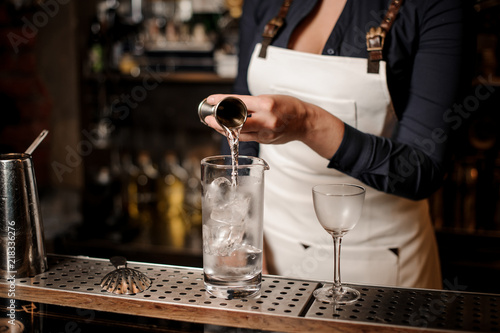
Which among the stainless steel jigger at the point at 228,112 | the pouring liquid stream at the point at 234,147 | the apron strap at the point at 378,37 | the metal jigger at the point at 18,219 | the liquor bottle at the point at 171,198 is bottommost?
the liquor bottle at the point at 171,198

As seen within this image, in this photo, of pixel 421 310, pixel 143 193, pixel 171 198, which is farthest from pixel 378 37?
pixel 143 193

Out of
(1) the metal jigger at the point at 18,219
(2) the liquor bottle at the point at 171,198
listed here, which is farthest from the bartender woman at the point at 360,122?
(2) the liquor bottle at the point at 171,198

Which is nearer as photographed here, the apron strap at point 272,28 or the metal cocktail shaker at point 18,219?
the metal cocktail shaker at point 18,219

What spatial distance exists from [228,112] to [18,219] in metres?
0.44

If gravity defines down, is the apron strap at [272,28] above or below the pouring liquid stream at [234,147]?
above

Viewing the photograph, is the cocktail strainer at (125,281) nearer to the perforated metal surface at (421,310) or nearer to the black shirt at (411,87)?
the perforated metal surface at (421,310)

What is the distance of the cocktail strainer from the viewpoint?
1037mm

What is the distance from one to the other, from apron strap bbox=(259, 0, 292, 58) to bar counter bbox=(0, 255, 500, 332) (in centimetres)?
73

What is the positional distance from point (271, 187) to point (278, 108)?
601 mm

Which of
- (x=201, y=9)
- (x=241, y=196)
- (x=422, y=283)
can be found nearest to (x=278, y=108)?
(x=241, y=196)

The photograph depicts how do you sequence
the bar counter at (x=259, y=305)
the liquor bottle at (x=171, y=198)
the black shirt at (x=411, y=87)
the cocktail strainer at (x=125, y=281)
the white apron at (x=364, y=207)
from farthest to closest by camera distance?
1. the liquor bottle at (x=171, y=198)
2. the white apron at (x=364, y=207)
3. the black shirt at (x=411, y=87)
4. the cocktail strainer at (x=125, y=281)
5. the bar counter at (x=259, y=305)

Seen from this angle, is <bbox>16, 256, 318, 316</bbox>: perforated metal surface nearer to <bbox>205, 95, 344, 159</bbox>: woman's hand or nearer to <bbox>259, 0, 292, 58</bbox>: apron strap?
<bbox>205, 95, 344, 159</bbox>: woman's hand

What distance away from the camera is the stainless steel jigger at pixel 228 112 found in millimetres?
1019

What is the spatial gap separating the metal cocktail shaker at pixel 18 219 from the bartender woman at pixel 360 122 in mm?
Result: 541
